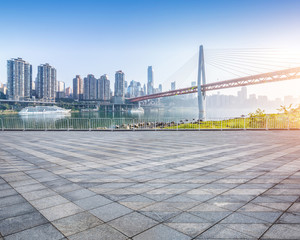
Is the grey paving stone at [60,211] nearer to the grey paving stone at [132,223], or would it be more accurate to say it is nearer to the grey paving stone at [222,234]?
the grey paving stone at [132,223]

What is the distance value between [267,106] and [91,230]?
162334 millimetres

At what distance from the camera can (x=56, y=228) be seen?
3.26 m

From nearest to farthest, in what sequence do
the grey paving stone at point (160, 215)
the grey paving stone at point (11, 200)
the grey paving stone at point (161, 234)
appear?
Answer: the grey paving stone at point (161, 234), the grey paving stone at point (160, 215), the grey paving stone at point (11, 200)

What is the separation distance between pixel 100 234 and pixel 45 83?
661 ft

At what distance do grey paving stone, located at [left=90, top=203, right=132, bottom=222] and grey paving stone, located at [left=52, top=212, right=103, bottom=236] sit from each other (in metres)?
0.10

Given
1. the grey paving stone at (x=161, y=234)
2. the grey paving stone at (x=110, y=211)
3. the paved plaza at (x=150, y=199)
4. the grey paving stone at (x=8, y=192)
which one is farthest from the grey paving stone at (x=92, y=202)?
the grey paving stone at (x=8, y=192)

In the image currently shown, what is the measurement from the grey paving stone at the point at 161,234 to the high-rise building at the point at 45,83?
194 m

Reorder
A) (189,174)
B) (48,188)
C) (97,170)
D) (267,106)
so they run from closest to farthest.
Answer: (48,188)
(189,174)
(97,170)
(267,106)

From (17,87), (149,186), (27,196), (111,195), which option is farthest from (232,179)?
(17,87)

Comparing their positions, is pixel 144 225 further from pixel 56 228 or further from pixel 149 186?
pixel 149 186

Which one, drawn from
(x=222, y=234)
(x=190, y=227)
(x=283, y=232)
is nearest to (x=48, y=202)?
(x=190, y=227)

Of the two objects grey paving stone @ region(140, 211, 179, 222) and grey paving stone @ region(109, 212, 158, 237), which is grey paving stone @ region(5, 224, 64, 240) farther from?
grey paving stone @ region(140, 211, 179, 222)

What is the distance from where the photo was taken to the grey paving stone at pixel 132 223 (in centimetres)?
318

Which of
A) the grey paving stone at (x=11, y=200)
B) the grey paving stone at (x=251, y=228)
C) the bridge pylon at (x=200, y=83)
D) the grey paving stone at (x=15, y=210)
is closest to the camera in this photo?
the grey paving stone at (x=251, y=228)
